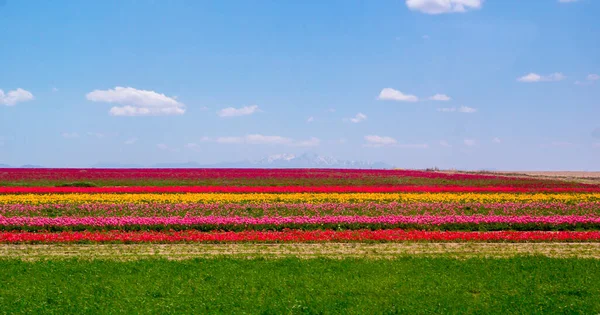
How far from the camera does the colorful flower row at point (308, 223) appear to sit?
23.3 meters

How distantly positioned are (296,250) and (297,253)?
579 millimetres

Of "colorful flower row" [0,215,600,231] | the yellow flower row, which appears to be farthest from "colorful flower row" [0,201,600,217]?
the yellow flower row

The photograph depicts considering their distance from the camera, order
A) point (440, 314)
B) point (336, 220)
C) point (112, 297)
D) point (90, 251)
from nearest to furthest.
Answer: point (440, 314) < point (112, 297) < point (90, 251) < point (336, 220)

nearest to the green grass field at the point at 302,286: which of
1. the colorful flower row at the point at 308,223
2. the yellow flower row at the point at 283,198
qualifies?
the colorful flower row at the point at 308,223

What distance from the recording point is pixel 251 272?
46.8 ft

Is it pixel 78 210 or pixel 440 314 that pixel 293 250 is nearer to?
pixel 440 314

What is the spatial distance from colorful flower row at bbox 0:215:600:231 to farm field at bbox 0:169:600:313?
0.06m

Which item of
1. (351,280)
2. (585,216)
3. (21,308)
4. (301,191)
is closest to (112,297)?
(21,308)

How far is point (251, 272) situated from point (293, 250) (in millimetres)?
4084

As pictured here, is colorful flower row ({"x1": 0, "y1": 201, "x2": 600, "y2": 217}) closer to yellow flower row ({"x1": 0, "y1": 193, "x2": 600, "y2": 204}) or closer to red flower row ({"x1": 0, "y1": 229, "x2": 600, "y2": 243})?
yellow flower row ({"x1": 0, "y1": 193, "x2": 600, "y2": 204})

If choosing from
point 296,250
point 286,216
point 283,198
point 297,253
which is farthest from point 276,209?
point 297,253

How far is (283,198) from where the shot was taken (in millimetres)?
32844

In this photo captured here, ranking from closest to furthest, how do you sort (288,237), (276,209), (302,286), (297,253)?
(302,286) → (297,253) → (288,237) → (276,209)

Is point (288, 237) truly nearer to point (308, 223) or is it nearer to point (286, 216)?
point (308, 223)
